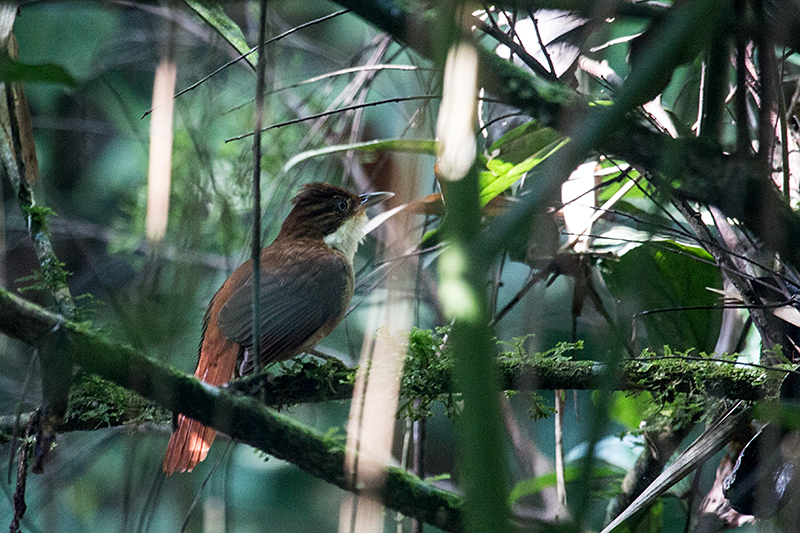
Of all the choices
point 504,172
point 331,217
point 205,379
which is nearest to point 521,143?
point 504,172

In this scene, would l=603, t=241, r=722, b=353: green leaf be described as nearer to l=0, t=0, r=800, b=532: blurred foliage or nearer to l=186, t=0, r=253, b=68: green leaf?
l=0, t=0, r=800, b=532: blurred foliage

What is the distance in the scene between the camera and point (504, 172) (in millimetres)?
1958

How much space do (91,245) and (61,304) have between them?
291cm

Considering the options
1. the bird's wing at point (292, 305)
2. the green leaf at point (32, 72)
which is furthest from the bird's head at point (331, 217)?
the green leaf at point (32, 72)

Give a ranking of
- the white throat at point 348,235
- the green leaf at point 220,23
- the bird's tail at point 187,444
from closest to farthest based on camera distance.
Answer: the green leaf at point 220,23 < the bird's tail at point 187,444 < the white throat at point 348,235

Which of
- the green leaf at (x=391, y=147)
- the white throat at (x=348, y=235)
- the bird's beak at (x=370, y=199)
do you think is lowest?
the white throat at (x=348, y=235)

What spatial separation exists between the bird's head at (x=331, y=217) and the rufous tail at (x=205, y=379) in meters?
0.66

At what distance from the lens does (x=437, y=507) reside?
137 cm

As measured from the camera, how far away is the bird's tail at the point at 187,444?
1.79 m

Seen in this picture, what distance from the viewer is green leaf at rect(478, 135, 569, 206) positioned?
1920 millimetres

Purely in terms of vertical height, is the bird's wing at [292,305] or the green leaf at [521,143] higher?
the green leaf at [521,143]

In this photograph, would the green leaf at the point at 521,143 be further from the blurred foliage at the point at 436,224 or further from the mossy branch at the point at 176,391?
the mossy branch at the point at 176,391

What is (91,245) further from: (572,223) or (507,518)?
(507,518)

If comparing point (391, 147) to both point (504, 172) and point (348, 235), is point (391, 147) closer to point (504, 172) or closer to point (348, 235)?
point (504, 172)
